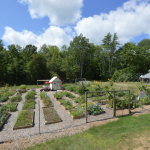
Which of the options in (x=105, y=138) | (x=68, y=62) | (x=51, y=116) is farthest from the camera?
(x=68, y=62)

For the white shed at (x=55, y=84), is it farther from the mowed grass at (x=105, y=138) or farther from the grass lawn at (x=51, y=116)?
the mowed grass at (x=105, y=138)

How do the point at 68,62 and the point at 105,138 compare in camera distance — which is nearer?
the point at 105,138

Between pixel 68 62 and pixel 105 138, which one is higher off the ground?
pixel 68 62

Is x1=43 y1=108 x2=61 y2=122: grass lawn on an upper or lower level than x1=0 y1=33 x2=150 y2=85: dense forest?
lower

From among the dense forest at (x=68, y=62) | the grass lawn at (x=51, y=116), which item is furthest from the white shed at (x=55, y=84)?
the dense forest at (x=68, y=62)

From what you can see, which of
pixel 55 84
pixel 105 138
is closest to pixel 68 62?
pixel 55 84

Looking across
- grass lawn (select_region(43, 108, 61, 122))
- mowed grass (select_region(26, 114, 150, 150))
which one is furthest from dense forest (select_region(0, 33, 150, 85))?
mowed grass (select_region(26, 114, 150, 150))

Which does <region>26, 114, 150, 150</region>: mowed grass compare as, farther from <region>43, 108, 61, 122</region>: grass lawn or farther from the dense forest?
the dense forest

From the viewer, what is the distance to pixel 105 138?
4461 mm

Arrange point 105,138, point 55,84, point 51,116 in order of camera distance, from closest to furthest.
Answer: point 105,138 < point 51,116 < point 55,84

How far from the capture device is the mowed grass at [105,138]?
154 inches

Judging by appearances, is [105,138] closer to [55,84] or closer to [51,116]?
[51,116]

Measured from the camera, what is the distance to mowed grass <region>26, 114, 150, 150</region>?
3.90m

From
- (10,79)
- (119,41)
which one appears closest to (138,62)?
(119,41)
